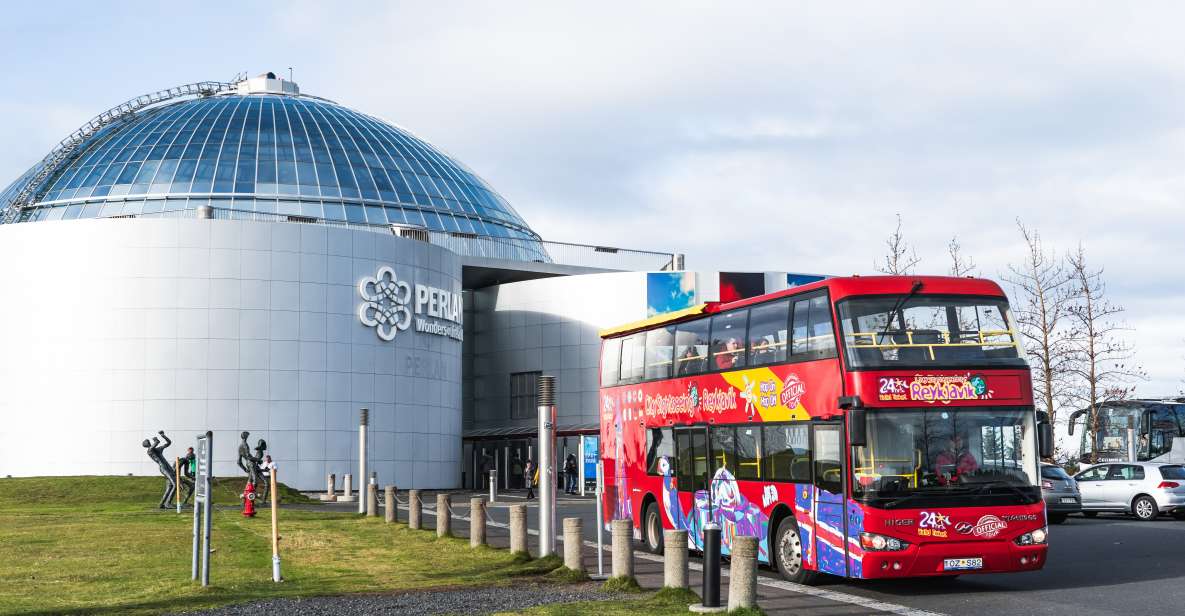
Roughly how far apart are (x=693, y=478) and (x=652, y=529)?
2255mm

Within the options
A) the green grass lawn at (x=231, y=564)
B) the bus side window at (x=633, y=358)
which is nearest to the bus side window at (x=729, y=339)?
the bus side window at (x=633, y=358)

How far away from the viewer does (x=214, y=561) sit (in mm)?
21141

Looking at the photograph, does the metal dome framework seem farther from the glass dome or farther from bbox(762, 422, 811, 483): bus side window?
bbox(762, 422, 811, 483): bus side window

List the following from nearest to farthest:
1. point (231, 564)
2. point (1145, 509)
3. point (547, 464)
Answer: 1. point (547, 464)
2. point (231, 564)
3. point (1145, 509)

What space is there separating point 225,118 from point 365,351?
22568 mm

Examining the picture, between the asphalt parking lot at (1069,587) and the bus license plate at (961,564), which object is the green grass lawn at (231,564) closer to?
the asphalt parking lot at (1069,587)

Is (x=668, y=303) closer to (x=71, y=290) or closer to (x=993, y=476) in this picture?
(x=71, y=290)

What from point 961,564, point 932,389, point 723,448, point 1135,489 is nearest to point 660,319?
point 723,448

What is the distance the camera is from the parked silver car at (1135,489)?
3412 cm

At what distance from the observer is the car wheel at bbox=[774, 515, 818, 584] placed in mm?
17859

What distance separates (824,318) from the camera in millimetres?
17250

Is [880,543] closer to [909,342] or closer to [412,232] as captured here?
[909,342]

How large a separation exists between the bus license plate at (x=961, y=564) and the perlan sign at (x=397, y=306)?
133 ft

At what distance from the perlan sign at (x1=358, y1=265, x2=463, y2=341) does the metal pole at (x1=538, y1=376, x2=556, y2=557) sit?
35.2m
